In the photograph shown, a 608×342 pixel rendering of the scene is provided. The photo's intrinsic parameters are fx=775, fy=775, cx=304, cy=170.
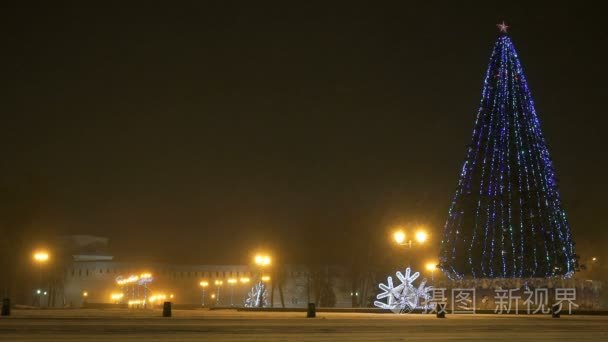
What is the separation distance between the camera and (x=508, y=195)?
46.5m

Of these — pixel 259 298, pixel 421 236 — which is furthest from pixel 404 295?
pixel 259 298

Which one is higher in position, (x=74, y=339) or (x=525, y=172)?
(x=525, y=172)

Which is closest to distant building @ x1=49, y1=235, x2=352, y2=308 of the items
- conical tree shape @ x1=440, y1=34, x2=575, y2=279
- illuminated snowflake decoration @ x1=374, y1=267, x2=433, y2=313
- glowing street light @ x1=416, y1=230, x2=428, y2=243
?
conical tree shape @ x1=440, y1=34, x2=575, y2=279

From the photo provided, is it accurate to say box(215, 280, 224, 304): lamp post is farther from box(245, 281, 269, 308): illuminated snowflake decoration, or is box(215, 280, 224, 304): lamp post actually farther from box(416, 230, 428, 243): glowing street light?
box(416, 230, 428, 243): glowing street light

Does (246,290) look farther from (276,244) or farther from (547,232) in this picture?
(547,232)

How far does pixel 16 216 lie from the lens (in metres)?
60.4

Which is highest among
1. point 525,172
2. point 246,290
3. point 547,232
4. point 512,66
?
point 512,66

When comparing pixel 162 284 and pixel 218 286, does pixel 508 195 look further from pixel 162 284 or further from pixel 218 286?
pixel 162 284

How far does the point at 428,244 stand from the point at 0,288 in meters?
35.1

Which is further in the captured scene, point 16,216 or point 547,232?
point 16,216

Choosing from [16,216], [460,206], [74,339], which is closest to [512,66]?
[460,206]

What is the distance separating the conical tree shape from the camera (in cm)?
4344

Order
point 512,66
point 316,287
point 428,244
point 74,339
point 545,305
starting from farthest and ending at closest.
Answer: point 316,287 → point 428,244 → point 512,66 → point 545,305 → point 74,339

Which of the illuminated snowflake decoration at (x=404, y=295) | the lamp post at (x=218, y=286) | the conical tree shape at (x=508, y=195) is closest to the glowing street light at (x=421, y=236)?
the illuminated snowflake decoration at (x=404, y=295)
